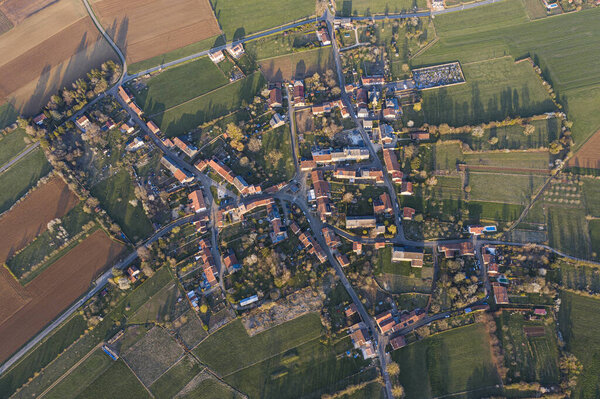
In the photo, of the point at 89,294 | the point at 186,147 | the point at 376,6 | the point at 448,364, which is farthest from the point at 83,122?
the point at 448,364

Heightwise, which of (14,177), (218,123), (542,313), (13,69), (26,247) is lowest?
(542,313)

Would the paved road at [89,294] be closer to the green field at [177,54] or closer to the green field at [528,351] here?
the green field at [177,54]

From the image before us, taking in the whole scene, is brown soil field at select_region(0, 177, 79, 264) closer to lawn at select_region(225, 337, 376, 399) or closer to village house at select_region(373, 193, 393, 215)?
lawn at select_region(225, 337, 376, 399)

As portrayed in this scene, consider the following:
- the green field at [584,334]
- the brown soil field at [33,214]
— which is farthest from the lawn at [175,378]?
the green field at [584,334]

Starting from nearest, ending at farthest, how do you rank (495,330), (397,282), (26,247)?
(495,330)
(397,282)
(26,247)

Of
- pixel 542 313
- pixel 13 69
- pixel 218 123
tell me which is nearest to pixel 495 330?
pixel 542 313

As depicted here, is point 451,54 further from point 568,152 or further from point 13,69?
point 13,69

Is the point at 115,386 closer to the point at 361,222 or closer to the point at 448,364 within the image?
the point at 361,222
